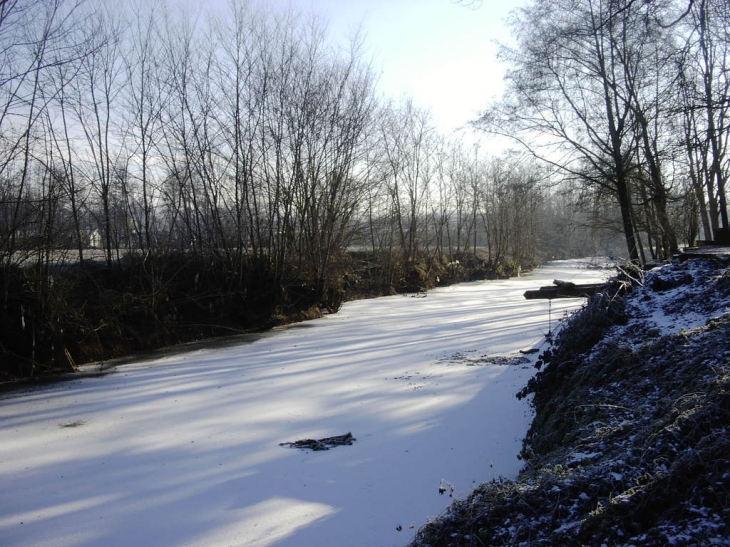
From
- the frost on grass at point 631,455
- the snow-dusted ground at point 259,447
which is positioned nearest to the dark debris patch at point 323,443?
the snow-dusted ground at point 259,447

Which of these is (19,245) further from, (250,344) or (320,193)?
(320,193)

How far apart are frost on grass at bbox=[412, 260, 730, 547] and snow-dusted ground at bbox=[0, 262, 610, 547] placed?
0.63 m

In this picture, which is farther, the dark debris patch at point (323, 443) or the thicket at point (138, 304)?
the thicket at point (138, 304)

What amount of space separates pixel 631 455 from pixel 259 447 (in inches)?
150

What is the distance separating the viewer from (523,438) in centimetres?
529

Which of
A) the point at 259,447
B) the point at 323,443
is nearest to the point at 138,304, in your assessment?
the point at 259,447

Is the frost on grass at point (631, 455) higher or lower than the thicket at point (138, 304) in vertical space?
lower

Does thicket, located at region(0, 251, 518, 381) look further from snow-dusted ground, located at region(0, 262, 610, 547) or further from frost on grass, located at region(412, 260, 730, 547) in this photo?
frost on grass, located at region(412, 260, 730, 547)

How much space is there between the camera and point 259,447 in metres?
5.51

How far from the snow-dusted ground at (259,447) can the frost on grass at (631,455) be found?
634 mm

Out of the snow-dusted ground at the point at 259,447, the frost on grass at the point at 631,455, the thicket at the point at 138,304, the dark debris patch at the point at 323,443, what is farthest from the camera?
the thicket at the point at 138,304

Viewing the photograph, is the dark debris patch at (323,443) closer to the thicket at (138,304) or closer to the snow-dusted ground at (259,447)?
the snow-dusted ground at (259,447)

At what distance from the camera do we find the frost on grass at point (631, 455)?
7.39 feet

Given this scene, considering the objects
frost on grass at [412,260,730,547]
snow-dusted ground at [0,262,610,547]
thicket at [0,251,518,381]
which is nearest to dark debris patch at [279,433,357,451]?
snow-dusted ground at [0,262,610,547]
